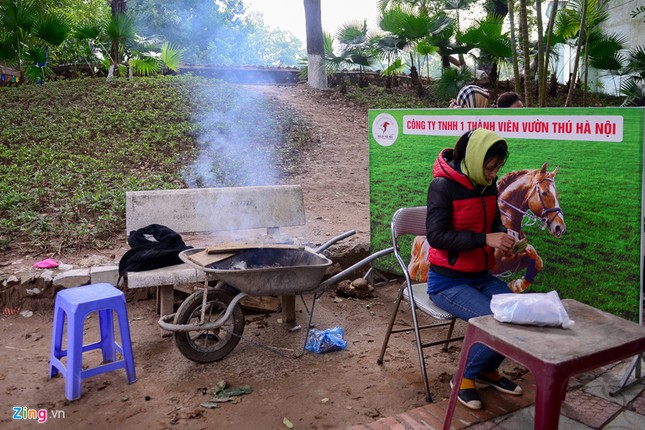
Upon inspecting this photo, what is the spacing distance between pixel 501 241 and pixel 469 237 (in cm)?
18

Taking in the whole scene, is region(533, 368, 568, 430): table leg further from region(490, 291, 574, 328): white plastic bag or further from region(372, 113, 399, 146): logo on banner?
region(372, 113, 399, 146): logo on banner

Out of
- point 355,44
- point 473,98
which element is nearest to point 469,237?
point 473,98

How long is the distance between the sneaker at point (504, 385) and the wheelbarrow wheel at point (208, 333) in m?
1.84

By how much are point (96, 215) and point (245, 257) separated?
145 inches

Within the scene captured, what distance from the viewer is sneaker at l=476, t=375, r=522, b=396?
386 cm

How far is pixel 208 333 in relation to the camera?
4746 mm

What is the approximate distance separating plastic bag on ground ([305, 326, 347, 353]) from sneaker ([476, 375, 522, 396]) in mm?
1242

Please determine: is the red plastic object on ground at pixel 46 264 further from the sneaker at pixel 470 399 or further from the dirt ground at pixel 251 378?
the sneaker at pixel 470 399

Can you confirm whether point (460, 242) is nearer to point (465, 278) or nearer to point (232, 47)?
point (465, 278)

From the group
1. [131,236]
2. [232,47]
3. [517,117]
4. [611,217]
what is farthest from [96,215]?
[232,47]

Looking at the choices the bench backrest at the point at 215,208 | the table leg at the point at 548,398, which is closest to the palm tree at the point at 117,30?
the bench backrest at the point at 215,208

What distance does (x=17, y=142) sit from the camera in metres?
10.9

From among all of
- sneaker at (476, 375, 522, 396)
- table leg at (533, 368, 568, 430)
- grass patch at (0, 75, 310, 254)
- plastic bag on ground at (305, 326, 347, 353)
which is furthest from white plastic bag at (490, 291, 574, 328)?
grass patch at (0, 75, 310, 254)

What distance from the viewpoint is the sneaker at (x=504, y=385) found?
152 inches
